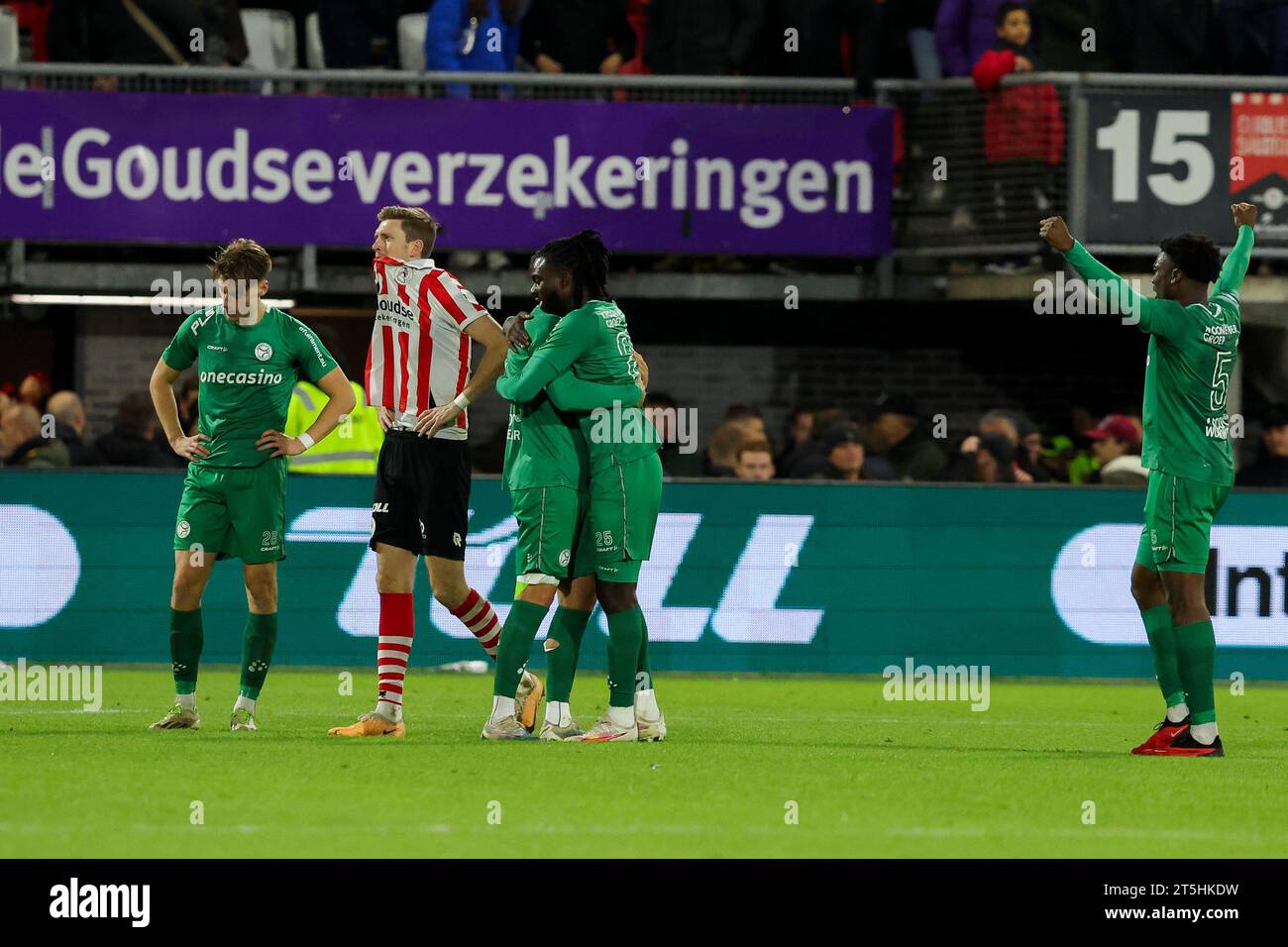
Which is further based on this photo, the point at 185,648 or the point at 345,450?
the point at 345,450

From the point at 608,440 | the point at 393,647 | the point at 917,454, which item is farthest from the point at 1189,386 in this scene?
the point at 917,454

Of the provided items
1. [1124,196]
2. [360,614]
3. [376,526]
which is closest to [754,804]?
[376,526]

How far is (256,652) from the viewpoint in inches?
396

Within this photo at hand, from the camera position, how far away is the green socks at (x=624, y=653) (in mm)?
9641

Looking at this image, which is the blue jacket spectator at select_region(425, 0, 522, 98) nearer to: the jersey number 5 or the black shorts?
the black shorts

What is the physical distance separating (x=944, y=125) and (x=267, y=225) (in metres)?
5.25

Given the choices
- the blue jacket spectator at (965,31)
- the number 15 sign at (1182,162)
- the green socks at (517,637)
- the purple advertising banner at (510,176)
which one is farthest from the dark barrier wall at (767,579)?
the green socks at (517,637)

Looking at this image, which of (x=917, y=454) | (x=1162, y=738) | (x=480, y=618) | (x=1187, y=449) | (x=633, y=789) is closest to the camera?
(x=633, y=789)

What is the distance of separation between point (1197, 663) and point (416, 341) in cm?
355

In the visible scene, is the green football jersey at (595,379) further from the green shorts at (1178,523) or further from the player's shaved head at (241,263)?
the green shorts at (1178,523)

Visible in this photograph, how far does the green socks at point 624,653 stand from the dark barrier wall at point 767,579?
4.80 meters

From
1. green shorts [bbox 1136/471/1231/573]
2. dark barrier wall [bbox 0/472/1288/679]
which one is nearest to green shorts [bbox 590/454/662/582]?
green shorts [bbox 1136/471/1231/573]

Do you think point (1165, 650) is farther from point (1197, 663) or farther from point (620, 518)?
point (620, 518)

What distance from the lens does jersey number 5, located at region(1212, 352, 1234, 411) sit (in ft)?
32.1
